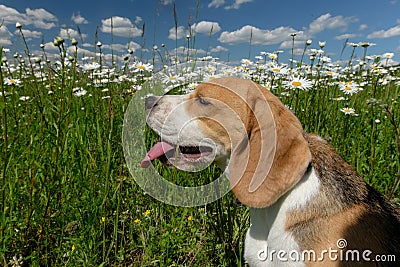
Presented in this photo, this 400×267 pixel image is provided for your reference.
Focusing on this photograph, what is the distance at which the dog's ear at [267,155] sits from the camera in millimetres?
2248

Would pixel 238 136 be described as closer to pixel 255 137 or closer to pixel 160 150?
pixel 255 137

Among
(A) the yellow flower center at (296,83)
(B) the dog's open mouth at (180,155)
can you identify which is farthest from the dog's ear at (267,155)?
(A) the yellow flower center at (296,83)

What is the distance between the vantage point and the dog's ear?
2.25m

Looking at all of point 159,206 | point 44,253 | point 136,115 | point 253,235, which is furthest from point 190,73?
point 44,253

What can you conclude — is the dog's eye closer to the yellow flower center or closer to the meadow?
the meadow

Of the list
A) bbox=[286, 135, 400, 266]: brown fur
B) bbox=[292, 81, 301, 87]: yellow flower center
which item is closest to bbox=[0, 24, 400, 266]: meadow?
bbox=[292, 81, 301, 87]: yellow flower center

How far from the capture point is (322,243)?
2123 millimetres

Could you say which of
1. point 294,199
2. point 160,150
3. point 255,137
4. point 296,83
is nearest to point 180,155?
point 160,150

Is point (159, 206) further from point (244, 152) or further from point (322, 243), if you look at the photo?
point (322, 243)

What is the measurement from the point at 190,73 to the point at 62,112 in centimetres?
180

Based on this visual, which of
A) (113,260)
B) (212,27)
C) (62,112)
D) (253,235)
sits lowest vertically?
(113,260)

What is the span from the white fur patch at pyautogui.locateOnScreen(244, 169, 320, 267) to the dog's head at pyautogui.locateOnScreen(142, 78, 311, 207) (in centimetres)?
10

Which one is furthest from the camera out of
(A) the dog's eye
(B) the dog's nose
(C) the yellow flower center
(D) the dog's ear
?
(C) the yellow flower center

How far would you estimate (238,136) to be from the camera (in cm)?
250
